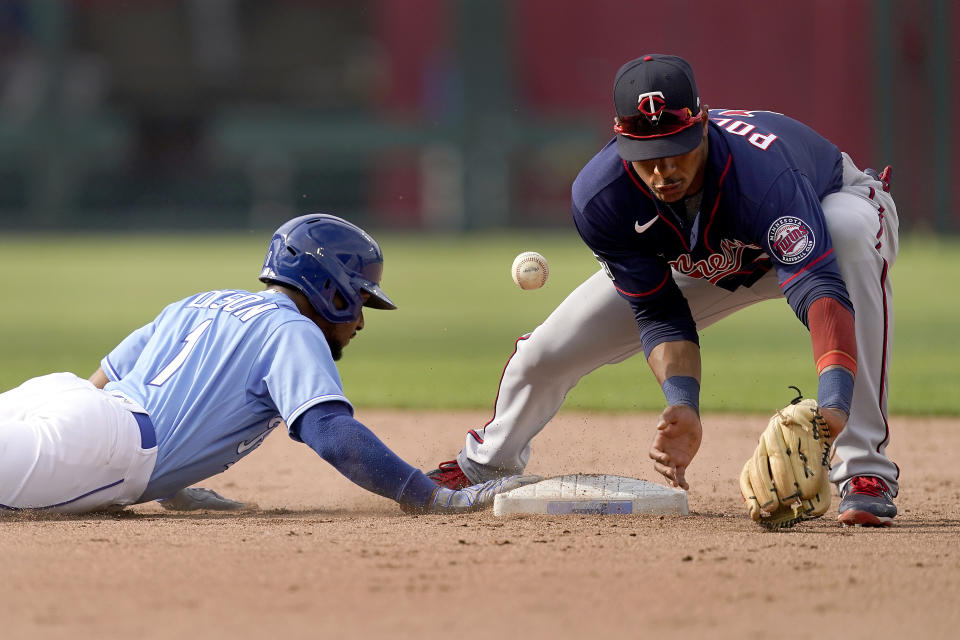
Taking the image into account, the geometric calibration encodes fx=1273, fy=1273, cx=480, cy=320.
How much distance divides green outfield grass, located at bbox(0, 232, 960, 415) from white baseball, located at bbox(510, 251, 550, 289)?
9.55 feet

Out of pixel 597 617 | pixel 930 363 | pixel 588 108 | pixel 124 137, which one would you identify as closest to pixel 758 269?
pixel 597 617

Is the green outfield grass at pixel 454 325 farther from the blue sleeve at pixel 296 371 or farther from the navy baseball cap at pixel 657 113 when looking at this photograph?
the navy baseball cap at pixel 657 113

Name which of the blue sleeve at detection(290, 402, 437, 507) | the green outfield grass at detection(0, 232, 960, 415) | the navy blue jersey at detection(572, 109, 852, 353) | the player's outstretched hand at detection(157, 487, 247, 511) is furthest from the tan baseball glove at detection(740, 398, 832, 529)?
the green outfield grass at detection(0, 232, 960, 415)

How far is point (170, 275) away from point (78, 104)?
46.5 feet

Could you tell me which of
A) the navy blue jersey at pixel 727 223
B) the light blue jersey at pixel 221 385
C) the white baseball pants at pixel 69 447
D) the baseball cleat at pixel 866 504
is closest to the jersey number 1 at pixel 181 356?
the light blue jersey at pixel 221 385

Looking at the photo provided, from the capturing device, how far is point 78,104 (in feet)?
98.5

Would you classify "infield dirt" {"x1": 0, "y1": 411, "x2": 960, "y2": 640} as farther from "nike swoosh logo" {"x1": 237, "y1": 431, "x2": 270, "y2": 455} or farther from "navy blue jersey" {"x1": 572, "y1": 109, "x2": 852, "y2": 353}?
"navy blue jersey" {"x1": 572, "y1": 109, "x2": 852, "y2": 353}

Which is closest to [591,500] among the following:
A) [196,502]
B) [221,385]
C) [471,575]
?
[471,575]

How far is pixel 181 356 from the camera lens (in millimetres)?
3834

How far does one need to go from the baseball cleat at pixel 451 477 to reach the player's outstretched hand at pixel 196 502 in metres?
0.72

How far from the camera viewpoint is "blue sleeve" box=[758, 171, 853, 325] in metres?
3.56

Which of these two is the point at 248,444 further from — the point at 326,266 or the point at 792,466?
the point at 792,466

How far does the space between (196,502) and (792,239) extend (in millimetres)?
2150

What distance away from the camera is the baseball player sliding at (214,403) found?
3.61 metres
